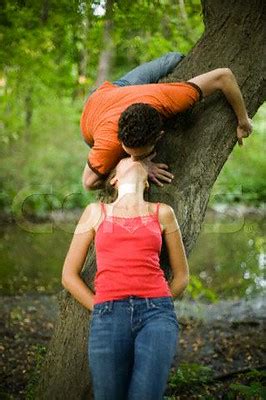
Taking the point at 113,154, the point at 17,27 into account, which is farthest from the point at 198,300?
the point at 113,154

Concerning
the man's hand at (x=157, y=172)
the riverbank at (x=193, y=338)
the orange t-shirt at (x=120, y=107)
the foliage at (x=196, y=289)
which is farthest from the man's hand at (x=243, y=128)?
the foliage at (x=196, y=289)

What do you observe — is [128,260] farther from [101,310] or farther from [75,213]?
[75,213]

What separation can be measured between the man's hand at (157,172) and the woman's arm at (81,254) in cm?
48

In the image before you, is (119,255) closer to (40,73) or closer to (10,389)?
(10,389)

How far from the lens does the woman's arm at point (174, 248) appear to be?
2801 millimetres

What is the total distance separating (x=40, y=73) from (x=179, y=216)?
17.7 feet

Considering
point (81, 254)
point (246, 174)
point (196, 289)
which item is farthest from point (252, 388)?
point (246, 174)

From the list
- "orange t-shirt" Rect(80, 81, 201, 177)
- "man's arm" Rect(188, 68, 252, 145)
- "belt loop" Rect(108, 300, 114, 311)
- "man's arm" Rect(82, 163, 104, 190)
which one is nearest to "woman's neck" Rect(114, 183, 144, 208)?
"orange t-shirt" Rect(80, 81, 201, 177)

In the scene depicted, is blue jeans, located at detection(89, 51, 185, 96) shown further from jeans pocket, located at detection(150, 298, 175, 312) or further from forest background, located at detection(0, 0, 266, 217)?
forest background, located at detection(0, 0, 266, 217)

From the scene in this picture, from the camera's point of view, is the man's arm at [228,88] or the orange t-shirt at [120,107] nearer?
the orange t-shirt at [120,107]

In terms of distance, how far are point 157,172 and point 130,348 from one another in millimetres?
1131

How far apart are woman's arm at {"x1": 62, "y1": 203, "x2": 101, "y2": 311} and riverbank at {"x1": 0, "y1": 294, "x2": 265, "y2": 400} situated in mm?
1392

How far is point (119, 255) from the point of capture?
104 inches

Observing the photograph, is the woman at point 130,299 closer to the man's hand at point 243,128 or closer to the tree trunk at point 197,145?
the tree trunk at point 197,145
